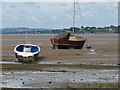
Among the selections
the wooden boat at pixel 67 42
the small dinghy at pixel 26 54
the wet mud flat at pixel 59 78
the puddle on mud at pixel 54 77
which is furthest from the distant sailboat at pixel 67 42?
the puddle on mud at pixel 54 77

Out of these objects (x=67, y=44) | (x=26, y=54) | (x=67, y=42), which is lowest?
(x=67, y=44)

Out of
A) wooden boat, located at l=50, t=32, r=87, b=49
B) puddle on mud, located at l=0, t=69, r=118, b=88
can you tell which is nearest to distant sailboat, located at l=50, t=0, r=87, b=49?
wooden boat, located at l=50, t=32, r=87, b=49

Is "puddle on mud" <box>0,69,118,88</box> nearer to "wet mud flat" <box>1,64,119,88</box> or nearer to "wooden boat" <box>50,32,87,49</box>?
"wet mud flat" <box>1,64,119,88</box>

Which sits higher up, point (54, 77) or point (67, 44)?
point (54, 77)

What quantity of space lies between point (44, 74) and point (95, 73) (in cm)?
335

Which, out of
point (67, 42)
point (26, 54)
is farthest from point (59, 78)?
point (67, 42)

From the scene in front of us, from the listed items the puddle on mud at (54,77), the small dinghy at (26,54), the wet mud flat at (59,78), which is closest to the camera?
the wet mud flat at (59,78)

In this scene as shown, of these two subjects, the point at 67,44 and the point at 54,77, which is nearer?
the point at 54,77

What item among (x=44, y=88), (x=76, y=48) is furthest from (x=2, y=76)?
(x=76, y=48)

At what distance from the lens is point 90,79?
23.9 metres

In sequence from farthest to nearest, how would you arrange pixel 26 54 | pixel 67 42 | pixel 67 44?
1. pixel 67 42
2. pixel 67 44
3. pixel 26 54

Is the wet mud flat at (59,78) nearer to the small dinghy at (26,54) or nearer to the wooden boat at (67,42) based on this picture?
the small dinghy at (26,54)

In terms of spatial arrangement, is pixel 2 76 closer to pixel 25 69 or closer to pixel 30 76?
pixel 30 76

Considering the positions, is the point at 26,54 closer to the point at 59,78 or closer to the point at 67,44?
the point at 59,78
